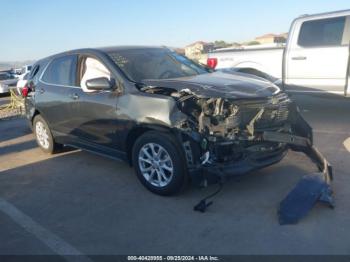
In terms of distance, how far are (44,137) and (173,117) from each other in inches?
135

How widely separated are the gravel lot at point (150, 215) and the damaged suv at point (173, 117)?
0.35 metres

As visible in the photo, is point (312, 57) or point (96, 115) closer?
point (96, 115)

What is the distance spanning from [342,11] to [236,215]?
18.7ft

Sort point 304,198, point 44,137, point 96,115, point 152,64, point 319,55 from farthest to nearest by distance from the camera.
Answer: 1. point 319,55
2. point 44,137
3. point 152,64
4. point 96,115
5. point 304,198

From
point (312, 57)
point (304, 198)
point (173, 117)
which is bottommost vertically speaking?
point (304, 198)

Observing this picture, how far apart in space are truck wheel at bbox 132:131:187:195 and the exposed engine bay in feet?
0.46

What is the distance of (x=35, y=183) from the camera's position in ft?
17.9

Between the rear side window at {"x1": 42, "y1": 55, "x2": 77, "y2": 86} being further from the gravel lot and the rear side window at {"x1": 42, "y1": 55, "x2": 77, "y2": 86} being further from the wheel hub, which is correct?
the wheel hub

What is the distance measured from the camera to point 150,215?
416 cm

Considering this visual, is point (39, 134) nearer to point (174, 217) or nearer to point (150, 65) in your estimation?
point (150, 65)

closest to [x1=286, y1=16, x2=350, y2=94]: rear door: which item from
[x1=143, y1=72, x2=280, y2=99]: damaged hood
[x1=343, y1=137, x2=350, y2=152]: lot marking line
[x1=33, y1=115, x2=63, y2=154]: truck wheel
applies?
[x1=343, y1=137, x2=350, y2=152]: lot marking line

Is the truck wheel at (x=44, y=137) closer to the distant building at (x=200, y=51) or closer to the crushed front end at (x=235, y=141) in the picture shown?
the crushed front end at (x=235, y=141)

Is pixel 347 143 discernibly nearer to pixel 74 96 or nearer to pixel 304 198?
pixel 304 198

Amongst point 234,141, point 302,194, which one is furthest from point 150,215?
point 302,194
